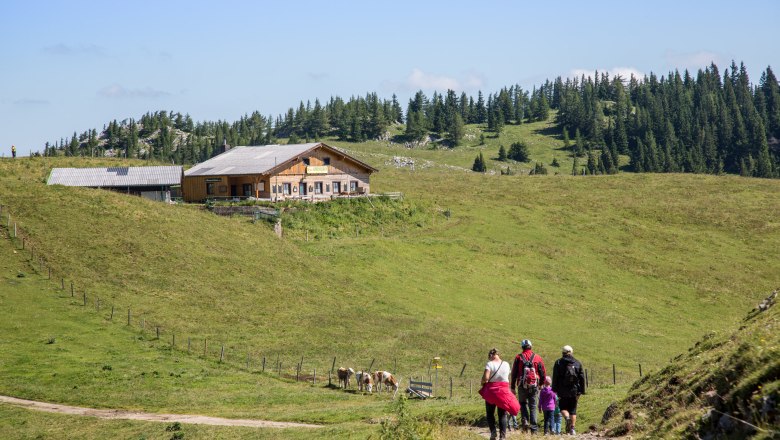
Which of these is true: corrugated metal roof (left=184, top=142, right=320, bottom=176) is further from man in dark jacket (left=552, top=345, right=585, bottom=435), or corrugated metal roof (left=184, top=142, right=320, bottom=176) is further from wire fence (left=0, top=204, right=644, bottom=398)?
man in dark jacket (left=552, top=345, right=585, bottom=435)

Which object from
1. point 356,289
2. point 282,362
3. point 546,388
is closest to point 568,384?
point 546,388

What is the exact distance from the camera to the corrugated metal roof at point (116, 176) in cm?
7869

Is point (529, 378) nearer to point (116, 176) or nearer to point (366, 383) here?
point (366, 383)

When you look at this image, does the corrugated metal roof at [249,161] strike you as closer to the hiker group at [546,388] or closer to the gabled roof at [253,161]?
the gabled roof at [253,161]

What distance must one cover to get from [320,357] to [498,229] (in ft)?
135

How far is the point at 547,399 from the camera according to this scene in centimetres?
1917

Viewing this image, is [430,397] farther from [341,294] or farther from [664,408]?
[341,294]

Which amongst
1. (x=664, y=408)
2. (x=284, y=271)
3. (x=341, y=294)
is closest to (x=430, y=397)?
(x=664, y=408)

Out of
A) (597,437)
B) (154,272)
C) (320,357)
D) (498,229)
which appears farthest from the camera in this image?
(498,229)

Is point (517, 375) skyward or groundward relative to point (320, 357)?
skyward

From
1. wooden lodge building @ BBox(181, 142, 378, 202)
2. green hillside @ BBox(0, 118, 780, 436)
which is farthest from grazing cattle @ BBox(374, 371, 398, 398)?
wooden lodge building @ BBox(181, 142, 378, 202)

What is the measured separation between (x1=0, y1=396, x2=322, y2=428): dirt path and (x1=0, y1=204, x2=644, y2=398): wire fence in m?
9.24

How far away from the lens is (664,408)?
56.0 feet

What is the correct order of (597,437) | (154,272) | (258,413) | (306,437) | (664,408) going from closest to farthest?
(664,408) < (597,437) < (306,437) < (258,413) < (154,272)
